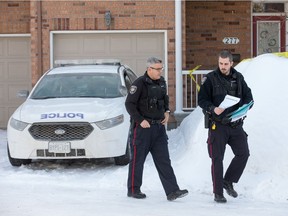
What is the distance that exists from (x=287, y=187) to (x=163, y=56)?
683 cm

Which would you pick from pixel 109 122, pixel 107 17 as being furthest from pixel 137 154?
pixel 107 17

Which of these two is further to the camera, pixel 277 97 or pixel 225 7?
pixel 225 7

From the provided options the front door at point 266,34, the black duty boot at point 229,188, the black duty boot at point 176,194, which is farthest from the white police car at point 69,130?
the front door at point 266,34

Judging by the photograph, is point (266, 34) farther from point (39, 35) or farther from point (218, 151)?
point (218, 151)

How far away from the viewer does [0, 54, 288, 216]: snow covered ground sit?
6.23 metres

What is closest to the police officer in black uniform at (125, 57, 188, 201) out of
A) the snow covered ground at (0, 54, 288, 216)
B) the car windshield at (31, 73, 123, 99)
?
the snow covered ground at (0, 54, 288, 216)

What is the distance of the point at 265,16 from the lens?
1490 cm

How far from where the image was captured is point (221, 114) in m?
6.42

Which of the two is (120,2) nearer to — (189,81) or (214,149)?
(189,81)

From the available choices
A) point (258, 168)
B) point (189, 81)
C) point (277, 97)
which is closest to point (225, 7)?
point (189, 81)

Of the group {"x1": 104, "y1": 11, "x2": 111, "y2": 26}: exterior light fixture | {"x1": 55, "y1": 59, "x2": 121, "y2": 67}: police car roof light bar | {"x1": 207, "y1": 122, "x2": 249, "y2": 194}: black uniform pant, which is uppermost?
{"x1": 104, "y1": 11, "x2": 111, "y2": 26}: exterior light fixture

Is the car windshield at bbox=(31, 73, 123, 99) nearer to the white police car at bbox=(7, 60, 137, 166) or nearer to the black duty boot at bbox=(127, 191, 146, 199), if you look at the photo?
the white police car at bbox=(7, 60, 137, 166)

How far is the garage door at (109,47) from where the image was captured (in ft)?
44.0

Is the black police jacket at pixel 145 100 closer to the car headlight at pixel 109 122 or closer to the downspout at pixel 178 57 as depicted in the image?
the car headlight at pixel 109 122
